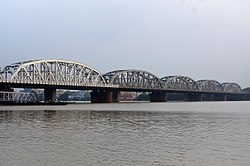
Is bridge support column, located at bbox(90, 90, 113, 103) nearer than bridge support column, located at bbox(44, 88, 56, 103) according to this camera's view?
No

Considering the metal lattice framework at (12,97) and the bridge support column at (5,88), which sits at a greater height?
the bridge support column at (5,88)

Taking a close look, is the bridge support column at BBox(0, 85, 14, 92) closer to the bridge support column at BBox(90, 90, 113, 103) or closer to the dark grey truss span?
the dark grey truss span

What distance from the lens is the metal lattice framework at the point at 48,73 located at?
125438mm

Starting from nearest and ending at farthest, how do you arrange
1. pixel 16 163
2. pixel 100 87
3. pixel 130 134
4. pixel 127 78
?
1. pixel 16 163
2. pixel 130 134
3. pixel 100 87
4. pixel 127 78

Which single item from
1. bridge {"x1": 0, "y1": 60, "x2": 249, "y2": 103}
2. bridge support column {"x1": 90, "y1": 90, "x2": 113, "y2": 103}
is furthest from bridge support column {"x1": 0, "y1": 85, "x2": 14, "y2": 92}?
bridge support column {"x1": 90, "y1": 90, "x2": 113, "y2": 103}

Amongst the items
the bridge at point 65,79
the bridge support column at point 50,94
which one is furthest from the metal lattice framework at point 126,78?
the bridge support column at point 50,94

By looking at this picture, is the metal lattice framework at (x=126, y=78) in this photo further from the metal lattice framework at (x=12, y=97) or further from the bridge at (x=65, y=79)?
the metal lattice framework at (x=12, y=97)

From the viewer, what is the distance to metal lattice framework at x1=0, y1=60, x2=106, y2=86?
125438mm

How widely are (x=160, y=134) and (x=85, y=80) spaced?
13094cm

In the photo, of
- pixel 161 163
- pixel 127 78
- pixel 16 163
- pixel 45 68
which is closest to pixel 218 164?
pixel 161 163

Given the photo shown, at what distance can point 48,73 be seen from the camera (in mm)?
139250

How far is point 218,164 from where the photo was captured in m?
17.7

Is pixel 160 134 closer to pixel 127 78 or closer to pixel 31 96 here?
pixel 31 96

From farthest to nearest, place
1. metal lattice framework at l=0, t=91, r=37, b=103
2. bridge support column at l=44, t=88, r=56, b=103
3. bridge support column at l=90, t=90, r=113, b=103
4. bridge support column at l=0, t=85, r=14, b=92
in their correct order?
bridge support column at l=90, t=90, r=113, b=103 < bridge support column at l=44, t=88, r=56, b=103 < bridge support column at l=0, t=85, r=14, b=92 < metal lattice framework at l=0, t=91, r=37, b=103
